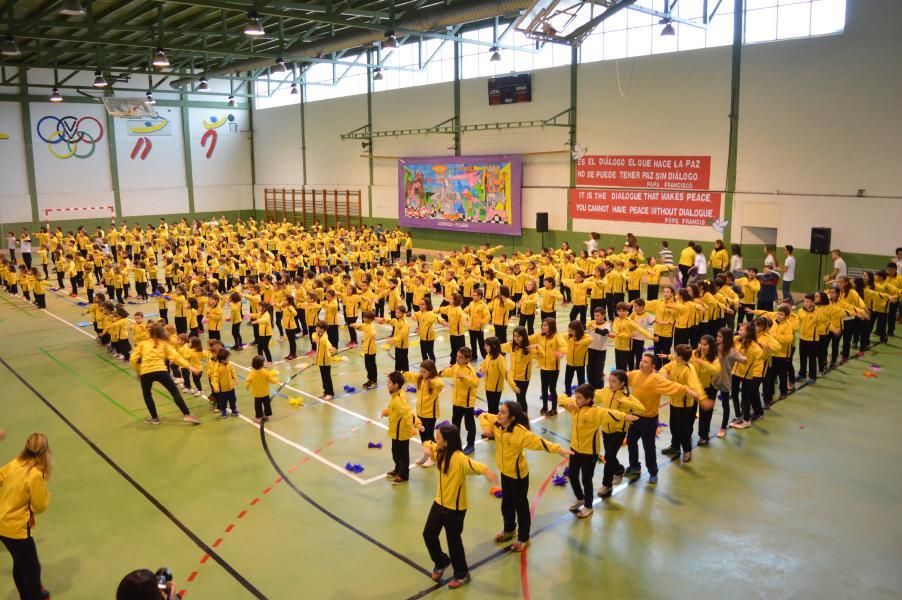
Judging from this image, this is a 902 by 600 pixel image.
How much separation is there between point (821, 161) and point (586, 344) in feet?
40.1

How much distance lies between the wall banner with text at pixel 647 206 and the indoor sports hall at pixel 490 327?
9cm

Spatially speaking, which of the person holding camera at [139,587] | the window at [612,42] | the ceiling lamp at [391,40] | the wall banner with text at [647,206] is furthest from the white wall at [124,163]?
the person holding camera at [139,587]

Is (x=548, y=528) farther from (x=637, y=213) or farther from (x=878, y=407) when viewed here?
(x=637, y=213)

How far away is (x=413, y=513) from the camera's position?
7387mm

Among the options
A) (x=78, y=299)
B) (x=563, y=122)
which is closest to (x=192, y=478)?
(x=78, y=299)

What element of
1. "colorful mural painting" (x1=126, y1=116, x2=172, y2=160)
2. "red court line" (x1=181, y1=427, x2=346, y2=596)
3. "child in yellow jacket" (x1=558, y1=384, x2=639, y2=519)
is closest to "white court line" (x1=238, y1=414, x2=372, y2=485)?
"red court line" (x1=181, y1=427, x2=346, y2=596)

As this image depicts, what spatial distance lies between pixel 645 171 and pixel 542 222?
4290 millimetres

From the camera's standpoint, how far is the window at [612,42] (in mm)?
17750

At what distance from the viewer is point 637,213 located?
21.8m

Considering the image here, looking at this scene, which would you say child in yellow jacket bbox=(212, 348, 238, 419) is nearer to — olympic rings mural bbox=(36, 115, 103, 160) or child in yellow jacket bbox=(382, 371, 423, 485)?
child in yellow jacket bbox=(382, 371, 423, 485)

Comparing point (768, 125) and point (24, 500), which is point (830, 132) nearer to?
point (768, 125)

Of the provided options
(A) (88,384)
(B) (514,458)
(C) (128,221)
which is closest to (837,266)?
(B) (514,458)

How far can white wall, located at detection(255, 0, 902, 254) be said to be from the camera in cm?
1662

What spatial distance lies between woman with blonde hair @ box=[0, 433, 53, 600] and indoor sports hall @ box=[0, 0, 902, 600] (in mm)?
22
